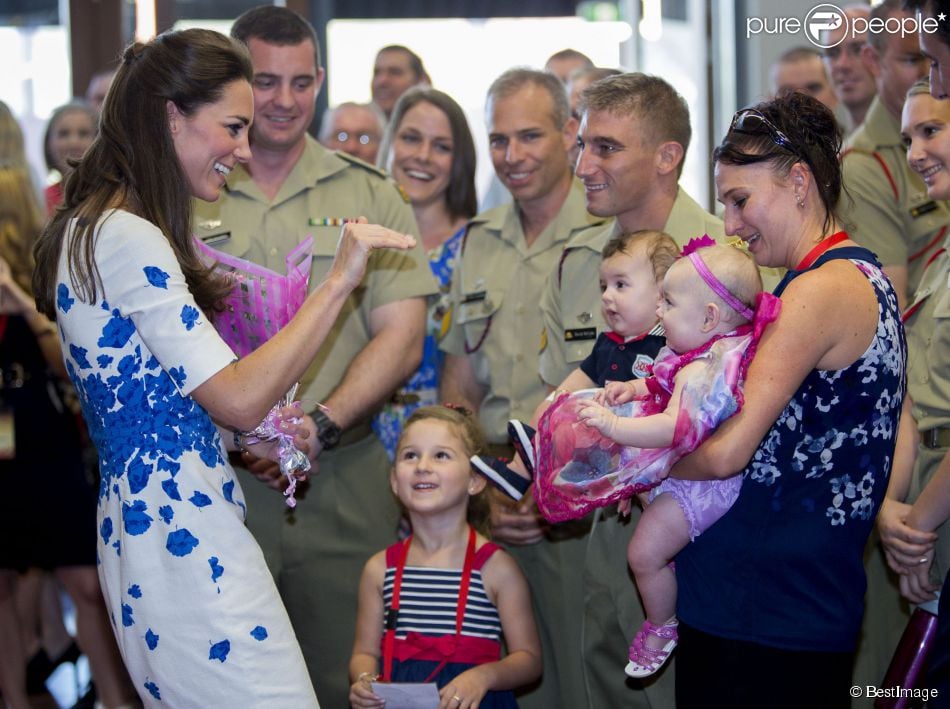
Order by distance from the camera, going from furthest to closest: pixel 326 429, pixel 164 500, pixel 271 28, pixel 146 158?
pixel 271 28 < pixel 326 429 < pixel 146 158 < pixel 164 500

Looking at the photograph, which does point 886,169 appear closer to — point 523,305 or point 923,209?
point 923,209

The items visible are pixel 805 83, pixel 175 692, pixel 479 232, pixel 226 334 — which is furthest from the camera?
pixel 805 83

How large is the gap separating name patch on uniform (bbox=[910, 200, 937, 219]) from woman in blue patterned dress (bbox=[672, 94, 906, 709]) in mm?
1373

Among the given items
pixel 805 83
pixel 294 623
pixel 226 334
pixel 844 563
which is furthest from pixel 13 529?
pixel 805 83

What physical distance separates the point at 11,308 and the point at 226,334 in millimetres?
→ 1343

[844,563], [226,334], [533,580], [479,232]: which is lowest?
[533,580]

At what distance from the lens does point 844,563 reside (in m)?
2.06

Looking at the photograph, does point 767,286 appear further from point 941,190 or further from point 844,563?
point 844,563

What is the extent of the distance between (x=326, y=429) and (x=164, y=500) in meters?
1.00

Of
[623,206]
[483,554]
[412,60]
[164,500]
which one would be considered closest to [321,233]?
[623,206]

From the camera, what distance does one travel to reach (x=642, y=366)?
2.54 metres

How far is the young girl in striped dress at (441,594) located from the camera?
2803 millimetres

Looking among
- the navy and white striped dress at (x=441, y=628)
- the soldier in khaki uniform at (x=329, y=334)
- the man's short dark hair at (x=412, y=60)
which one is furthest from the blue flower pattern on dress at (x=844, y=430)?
the man's short dark hair at (x=412, y=60)

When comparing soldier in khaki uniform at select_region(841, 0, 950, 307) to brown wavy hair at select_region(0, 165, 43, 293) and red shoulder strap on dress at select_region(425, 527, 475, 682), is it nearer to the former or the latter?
red shoulder strap on dress at select_region(425, 527, 475, 682)
